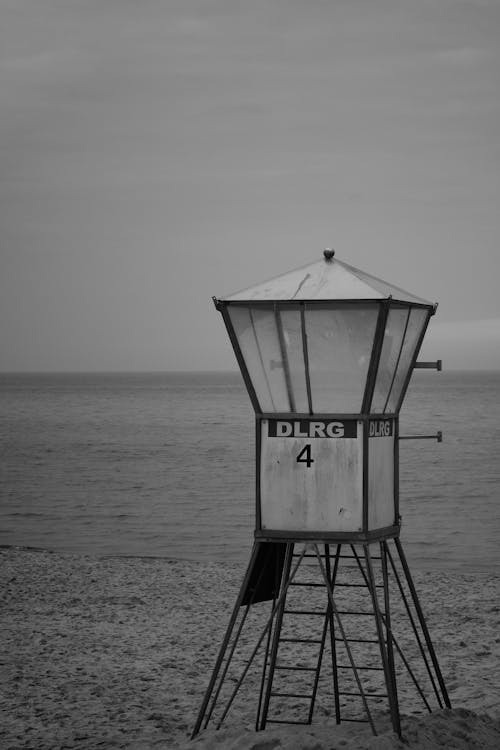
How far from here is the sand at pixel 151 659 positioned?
816 cm

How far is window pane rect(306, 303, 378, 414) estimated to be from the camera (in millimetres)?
7387

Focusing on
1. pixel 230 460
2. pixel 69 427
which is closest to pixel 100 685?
pixel 230 460

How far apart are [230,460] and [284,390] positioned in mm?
43962

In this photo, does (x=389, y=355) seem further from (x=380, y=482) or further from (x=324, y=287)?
(x=380, y=482)

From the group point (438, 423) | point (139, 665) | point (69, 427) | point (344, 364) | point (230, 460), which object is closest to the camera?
point (344, 364)

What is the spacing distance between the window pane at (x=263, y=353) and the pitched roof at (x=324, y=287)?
0.14 metres

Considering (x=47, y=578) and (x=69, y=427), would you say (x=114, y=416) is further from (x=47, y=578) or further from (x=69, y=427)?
(x=47, y=578)

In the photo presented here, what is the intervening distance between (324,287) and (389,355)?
0.71 meters

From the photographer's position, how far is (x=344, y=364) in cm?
→ 745

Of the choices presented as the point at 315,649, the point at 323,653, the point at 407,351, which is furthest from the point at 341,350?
the point at 315,649

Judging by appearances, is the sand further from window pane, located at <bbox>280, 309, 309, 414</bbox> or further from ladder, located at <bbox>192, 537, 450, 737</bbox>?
window pane, located at <bbox>280, 309, 309, 414</bbox>

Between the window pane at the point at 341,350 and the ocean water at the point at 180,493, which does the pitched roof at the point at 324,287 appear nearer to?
the window pane at the point at 341,350

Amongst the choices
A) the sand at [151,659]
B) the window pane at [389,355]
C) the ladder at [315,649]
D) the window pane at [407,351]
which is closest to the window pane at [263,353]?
the window pane at [389,355]

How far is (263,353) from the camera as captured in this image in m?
7.62
